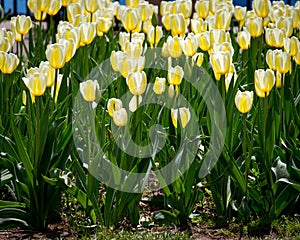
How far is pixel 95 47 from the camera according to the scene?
16.9 feet

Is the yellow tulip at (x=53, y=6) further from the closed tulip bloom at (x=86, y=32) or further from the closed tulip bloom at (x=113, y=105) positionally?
the closed tulip bloom at (x=113, y=105)

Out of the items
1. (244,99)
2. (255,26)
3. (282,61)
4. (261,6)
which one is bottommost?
(244,99)

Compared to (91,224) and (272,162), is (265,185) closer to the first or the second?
(272,162)

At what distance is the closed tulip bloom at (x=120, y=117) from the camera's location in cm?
316

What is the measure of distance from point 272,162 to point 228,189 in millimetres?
307

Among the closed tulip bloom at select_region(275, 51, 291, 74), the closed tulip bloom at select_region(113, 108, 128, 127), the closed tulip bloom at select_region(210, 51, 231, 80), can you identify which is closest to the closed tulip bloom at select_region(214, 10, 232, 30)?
the closed tulip bloom at select_region(275, 51, 291, 74)

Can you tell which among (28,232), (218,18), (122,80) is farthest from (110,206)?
(218,18)

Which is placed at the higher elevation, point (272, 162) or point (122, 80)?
point (122, 80)

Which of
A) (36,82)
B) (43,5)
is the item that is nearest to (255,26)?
(43,5)

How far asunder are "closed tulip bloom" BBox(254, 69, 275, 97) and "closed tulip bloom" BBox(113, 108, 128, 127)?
2.20 feet

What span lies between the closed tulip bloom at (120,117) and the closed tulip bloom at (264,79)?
0.67 metres

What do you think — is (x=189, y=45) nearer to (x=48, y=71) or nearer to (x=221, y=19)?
(x=221, y=19)

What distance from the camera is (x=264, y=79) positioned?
130 inches

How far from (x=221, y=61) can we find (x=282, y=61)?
0.39 metres
